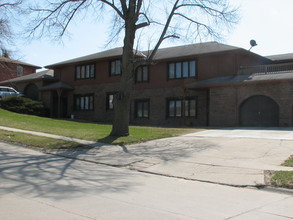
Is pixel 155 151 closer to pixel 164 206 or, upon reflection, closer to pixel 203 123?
pixel 164 206

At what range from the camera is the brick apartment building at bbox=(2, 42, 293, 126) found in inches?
896

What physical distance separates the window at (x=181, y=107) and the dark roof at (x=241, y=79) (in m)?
1.98

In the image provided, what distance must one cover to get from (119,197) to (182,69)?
877 inches

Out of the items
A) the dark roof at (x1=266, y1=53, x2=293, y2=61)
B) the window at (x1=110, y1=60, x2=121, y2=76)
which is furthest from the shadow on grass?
the dark roof at (x1=266, y1=53, x2=293, y2=61)

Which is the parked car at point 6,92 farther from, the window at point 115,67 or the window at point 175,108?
the window at point 175,108

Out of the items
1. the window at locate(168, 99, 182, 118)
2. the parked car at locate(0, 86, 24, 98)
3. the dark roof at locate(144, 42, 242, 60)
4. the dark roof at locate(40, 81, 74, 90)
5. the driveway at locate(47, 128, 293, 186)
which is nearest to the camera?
the driveway at locate(47, 128, 293, 186)

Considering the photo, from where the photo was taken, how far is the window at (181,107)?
26922 millimetres

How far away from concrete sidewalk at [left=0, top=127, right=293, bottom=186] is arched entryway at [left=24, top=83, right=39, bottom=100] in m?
25.6

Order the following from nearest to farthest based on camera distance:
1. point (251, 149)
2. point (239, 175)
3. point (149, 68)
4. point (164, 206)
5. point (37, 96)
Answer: point (164, 206)
point (239, 175)
point (251, 149)
point (149, 68)
point (37, 96)

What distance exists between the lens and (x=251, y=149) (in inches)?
502

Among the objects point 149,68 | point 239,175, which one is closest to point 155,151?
point 239,175

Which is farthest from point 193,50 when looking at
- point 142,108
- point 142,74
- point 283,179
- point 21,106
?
point 283,179

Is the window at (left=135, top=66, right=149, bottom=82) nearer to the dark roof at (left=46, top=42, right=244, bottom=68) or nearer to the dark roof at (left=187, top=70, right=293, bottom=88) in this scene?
the dark roof at (left=46, top=42, right=244, bottom=68)

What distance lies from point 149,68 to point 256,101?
34.8 ft
